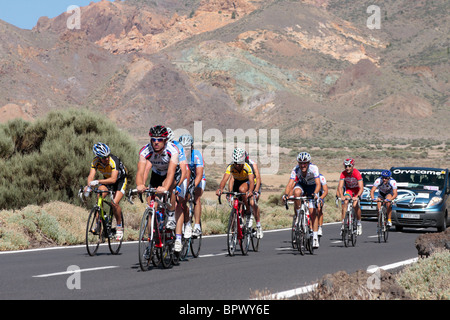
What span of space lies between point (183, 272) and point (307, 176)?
4236mm

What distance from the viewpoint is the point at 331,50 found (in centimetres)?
15638

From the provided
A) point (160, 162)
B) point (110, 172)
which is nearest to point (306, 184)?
point (110, 172)

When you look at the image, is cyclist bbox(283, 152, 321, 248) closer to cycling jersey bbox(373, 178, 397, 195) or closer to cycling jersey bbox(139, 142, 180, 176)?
cycling jersey bbox(139, 142, 180, 176)

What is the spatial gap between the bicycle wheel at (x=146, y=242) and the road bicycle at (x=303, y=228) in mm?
3807

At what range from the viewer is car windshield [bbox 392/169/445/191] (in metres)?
22.2

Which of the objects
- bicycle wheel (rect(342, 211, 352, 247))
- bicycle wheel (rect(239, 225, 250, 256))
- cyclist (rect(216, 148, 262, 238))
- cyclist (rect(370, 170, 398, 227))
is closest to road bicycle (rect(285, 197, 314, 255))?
cyclist (rect(216, 148, 262, 238))

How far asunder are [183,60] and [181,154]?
127 meters

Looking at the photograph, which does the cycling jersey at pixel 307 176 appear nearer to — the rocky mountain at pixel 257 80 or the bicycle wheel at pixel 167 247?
the bicycle wheel at pixel 167 247

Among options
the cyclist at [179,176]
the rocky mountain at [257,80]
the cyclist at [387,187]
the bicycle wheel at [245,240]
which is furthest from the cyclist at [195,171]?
the rocky mountain at [257,80]

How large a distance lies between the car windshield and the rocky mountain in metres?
83.1

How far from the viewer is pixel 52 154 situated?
20.5 m

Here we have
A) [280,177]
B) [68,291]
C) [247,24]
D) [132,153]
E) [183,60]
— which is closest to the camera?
[68,291]

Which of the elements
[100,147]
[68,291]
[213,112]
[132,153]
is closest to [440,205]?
[132,153]

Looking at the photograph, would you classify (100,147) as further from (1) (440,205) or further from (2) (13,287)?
(1) (440,205)
